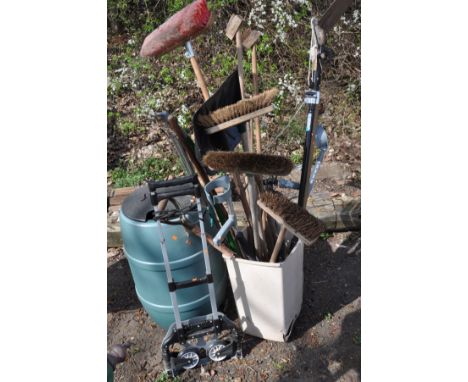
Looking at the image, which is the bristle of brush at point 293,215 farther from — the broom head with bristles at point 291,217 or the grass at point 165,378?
the grass at point 165,378

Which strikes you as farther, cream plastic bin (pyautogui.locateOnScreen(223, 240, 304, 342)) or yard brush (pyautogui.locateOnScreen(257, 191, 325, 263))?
cream plastic bin (pyautogui.locateOnScreen(223, 240, 304, 342))

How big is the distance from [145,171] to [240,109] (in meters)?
2.26

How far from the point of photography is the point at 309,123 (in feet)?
6.07

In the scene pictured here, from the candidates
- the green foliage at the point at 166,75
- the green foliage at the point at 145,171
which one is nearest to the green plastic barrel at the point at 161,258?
the green foliage at the point at 145,171

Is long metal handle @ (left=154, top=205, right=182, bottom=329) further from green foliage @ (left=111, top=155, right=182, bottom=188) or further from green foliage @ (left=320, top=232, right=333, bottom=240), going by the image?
green foliage @ (left=111, top=155, right=182, bottom=188)

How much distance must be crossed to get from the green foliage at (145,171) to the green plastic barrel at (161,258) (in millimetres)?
1580

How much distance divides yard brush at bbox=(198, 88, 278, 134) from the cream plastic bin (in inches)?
27.5

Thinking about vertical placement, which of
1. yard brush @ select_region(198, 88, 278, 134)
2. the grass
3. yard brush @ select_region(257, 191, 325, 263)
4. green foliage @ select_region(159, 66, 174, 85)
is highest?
green foliage @ select_region(159, 66, 174, 85)

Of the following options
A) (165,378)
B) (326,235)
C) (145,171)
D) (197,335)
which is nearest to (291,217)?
(197,335)

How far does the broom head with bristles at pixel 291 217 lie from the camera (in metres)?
1.62

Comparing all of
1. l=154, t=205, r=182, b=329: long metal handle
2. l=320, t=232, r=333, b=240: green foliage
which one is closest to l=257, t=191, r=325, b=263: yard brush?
l=154, t=205, r=182, b=329: long metal handle

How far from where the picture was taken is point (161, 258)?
6.43ft

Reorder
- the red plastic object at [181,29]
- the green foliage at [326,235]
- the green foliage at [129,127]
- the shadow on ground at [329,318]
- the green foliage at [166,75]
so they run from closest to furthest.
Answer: the red plastic object at [181,29] → the shadow on ground at [329,318] → the green foliage at [326,235] → the green foliage at [129,127] → the green foliage at [166,75]

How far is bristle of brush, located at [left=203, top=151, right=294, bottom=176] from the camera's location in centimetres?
154
